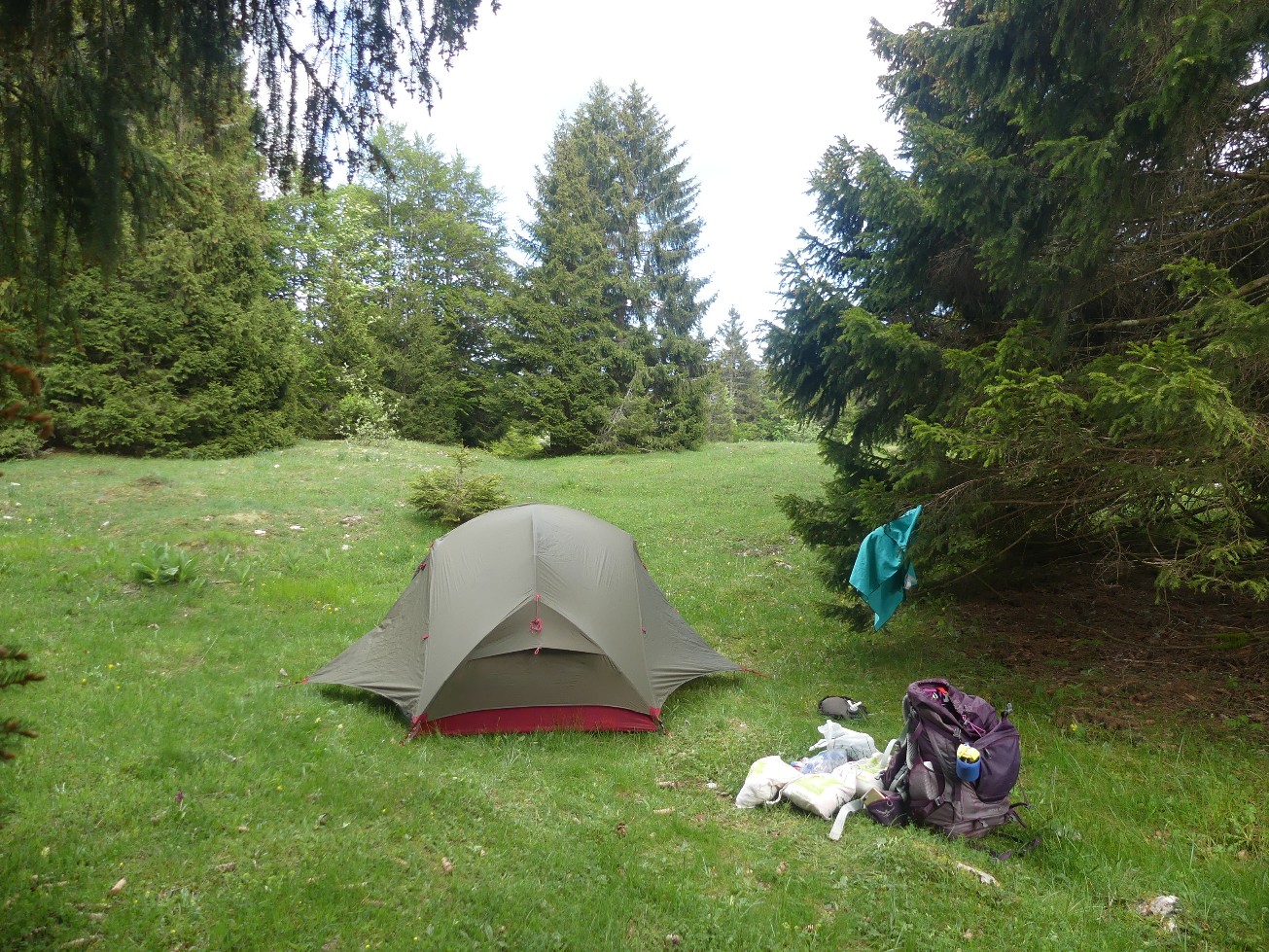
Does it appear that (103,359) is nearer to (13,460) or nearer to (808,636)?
(13,460)

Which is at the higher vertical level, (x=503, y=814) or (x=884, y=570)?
(x=884, y=570)

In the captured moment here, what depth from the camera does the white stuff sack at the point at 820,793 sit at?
4613 mm

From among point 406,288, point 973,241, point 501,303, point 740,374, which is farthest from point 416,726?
point 740,374

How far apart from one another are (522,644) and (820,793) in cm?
258

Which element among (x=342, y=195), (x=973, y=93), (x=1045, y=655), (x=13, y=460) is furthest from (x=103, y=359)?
(x=1045, y=655)

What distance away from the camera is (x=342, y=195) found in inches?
1102

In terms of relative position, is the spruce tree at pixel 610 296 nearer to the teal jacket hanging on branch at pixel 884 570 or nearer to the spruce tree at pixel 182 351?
the spruce tree at pixel 182 351

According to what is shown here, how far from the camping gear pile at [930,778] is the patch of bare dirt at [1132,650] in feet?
5.98

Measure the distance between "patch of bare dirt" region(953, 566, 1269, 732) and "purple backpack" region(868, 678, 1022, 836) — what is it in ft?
5.86

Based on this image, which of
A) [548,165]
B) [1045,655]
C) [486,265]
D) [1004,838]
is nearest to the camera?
[1004,838]

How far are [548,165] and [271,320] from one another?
1428cm

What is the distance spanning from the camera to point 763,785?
4.80m

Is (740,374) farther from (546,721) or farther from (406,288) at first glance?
(546,721)

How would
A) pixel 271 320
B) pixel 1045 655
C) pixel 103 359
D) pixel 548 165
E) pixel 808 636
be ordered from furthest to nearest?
pixel 548 165 < pixel 271 320 < pixel 103 359 < pixel 808 636 < pixel 1045 655
